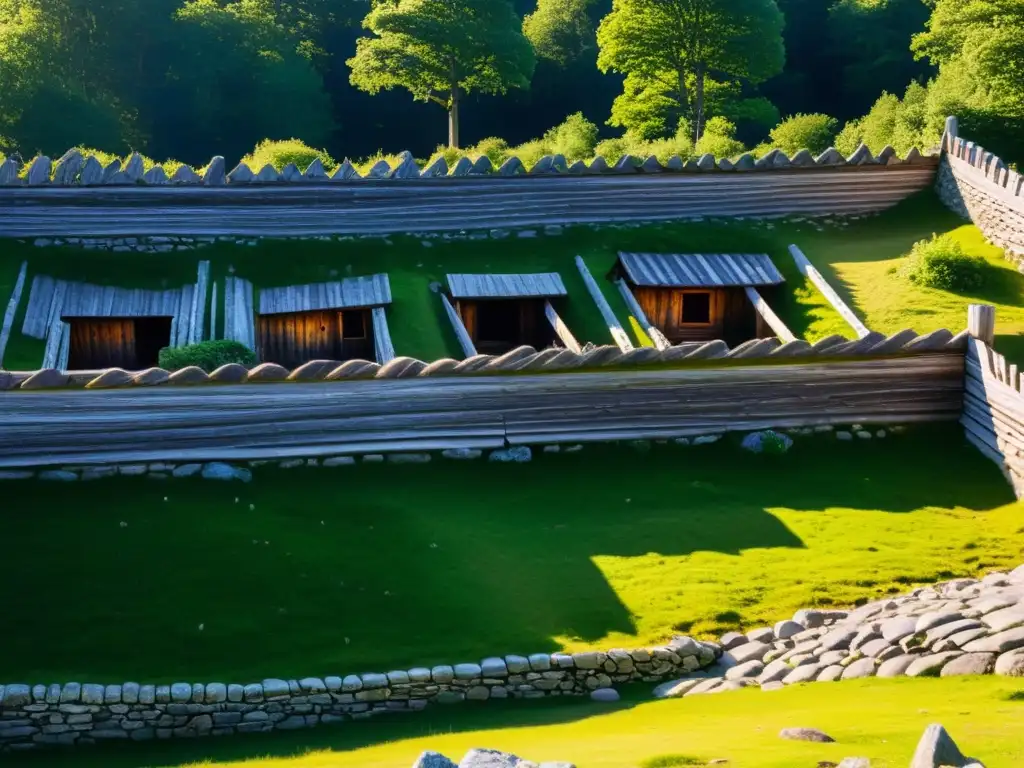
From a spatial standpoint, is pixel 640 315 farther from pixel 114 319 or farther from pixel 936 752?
pixel 936 752

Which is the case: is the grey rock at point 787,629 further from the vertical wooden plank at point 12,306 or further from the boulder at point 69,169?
the boulder at point 69,169

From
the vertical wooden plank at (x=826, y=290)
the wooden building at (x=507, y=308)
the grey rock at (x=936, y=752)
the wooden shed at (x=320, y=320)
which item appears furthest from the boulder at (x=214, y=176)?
the grey rock at (x=936, y=752)

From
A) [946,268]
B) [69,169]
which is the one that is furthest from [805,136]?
[69,169]

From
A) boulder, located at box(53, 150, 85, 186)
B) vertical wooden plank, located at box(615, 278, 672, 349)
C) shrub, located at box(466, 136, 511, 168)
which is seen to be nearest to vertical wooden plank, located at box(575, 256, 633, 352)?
vertical wooden plank, located at box(615, 278, 672, 349)

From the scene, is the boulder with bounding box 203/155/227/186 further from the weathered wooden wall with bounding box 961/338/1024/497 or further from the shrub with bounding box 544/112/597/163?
the weathered wooden wall with bounding box 961/338/1024/497

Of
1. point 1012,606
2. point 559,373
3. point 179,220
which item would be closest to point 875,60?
point 179,220

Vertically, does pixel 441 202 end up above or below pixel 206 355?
above
